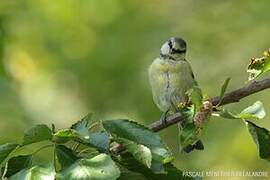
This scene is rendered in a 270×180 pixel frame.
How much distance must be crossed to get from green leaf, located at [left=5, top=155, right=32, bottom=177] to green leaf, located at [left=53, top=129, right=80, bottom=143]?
0.11 metres

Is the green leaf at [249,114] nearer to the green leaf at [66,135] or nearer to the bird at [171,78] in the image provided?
the green leaf at [66,135]

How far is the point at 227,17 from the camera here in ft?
23.8

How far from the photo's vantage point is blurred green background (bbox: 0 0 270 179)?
667 cm

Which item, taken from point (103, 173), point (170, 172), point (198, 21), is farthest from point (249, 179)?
point (103, 173)

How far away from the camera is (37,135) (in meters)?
1.88

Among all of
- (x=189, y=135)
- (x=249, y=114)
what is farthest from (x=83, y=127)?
(x=249, y=114)

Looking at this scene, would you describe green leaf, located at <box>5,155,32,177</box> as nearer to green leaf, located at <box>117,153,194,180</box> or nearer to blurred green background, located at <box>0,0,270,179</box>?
green leaf, located at <box>117,153,194,180</box>

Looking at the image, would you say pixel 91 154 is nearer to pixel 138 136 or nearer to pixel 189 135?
pixel 138 136

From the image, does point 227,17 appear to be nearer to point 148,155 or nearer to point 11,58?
point 11,58

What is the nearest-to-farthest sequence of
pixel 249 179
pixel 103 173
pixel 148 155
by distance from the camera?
pixel 103 173 < pixel 148 155 < pixel 249 179

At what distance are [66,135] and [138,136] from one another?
0.22m

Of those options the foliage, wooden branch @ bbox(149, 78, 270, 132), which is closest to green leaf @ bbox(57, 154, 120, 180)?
the foliage

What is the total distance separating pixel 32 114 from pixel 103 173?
15.9ft

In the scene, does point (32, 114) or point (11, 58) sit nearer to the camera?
point (32, 114)
